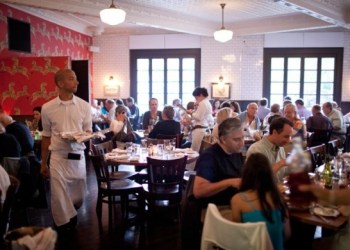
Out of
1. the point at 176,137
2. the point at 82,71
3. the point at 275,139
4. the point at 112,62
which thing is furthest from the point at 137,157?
the point at 112,62

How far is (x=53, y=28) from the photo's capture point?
10.3 m

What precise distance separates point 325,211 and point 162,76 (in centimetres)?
1107

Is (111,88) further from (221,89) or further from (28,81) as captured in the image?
(28,81)

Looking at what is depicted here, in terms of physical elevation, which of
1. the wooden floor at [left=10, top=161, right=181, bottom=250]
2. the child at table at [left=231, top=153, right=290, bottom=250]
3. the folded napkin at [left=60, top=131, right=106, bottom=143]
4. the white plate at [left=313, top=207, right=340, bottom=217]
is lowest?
the wooden floor at [left=10, top=161, right=181, bottom=250]

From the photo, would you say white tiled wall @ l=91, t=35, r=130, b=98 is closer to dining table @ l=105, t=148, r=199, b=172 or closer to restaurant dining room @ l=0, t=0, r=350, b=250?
restaurant dining room @ l=0, t=0, r=350, b=250

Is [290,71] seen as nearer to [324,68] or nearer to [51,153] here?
[324,68]

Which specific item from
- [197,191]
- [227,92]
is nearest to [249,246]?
[197,191]

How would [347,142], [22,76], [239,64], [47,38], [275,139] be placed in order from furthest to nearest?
[239,64]
[47,38]
[347,142]
[22,76]
[275,139]

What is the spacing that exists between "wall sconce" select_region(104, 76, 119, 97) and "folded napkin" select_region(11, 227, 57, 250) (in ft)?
36.7

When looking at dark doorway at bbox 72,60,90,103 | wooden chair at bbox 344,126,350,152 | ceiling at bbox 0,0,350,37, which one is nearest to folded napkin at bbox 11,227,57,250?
ceiling at bbox 0,0,350,37

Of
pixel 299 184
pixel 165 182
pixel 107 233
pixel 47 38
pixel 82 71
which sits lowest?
pixel 107 233

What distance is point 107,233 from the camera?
4.61m

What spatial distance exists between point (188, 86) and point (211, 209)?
11.0 metres

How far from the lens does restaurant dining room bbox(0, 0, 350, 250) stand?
103 inches
